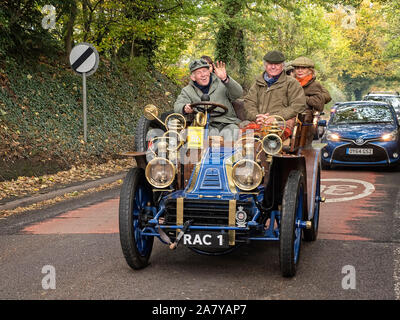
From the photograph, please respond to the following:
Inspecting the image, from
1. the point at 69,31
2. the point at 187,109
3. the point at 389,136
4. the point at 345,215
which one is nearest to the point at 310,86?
the point at 345,215

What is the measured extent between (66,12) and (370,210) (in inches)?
389

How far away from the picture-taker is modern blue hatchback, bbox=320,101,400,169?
13.5 m

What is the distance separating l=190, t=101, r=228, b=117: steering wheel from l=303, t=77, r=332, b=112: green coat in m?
2.21

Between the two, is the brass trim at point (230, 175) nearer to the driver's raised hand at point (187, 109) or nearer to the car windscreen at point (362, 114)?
the driver's raised hand at point (187, 109)

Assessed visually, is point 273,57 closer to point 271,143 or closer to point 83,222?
point 271,143

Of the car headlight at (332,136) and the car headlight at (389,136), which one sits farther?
the car headlight at (332,136)

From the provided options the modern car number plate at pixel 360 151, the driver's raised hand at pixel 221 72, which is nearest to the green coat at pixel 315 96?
the driver's raised hand at pixel 221 72

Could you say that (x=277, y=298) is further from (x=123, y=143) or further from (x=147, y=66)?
(x=147, y=66)

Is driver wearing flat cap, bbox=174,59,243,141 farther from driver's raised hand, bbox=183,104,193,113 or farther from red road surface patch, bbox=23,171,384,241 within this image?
red road surface patch, bbox=23,171,384,241

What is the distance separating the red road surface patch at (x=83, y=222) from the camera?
7.38 metres

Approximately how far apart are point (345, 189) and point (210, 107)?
5.53 meters

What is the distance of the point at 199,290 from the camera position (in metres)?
4.71

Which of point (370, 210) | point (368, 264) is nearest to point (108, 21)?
point (370, 210)

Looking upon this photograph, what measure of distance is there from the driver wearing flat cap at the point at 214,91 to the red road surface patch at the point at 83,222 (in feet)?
6.33
